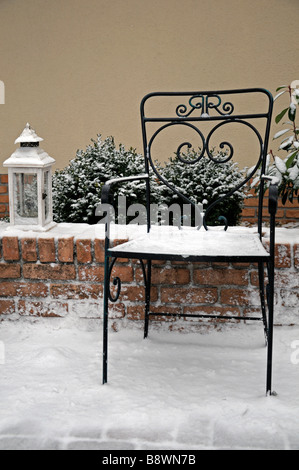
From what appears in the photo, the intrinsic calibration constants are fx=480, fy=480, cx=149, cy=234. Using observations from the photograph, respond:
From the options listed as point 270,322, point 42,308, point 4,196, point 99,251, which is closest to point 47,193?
point 99,251

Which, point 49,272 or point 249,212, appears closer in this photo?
point 49,272

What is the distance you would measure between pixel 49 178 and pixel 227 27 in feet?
6.36

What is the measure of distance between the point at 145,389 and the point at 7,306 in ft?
2.56

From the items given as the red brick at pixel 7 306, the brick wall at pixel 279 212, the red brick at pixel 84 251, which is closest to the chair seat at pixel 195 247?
the red brick at pixel 84 251

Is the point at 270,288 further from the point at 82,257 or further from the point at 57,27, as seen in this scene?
the point at 57,27

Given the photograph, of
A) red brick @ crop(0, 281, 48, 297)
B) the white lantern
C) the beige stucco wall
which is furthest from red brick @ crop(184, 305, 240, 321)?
the beige stucco wall

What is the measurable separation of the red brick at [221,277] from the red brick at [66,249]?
50cm

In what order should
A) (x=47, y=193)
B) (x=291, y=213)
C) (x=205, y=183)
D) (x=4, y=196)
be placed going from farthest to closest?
1. (x=4, y=196)
2. (x=291, y=213)
3. (x=205, y=183)
4. (x=47, y=193)

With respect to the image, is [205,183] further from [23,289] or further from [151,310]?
[23,289]

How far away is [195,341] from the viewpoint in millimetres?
1887

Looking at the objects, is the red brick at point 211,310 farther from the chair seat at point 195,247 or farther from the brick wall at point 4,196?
the brick wall at point 4,196

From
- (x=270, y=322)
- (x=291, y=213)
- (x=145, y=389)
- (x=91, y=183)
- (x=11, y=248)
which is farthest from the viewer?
(x=291, y=213)

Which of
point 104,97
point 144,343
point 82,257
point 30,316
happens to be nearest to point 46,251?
point 82,257

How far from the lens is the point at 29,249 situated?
1.93 meters
